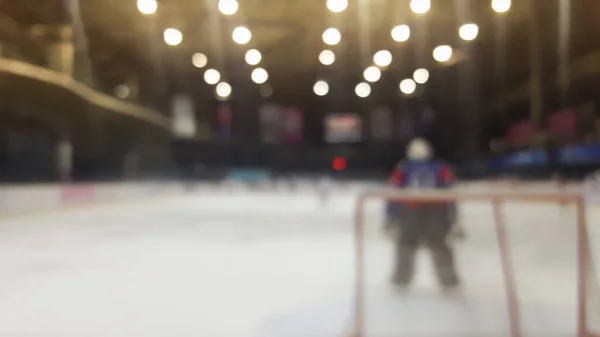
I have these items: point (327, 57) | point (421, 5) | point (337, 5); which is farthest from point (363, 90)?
point (421, 5)

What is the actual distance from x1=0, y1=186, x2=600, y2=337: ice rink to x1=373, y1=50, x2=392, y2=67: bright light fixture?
1.41 meters

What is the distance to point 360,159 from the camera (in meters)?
5.11

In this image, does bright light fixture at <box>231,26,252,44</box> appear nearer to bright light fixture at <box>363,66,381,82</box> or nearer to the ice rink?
bright light fixture at <box>363,66,381,82</box>

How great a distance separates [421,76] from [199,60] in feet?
7.84

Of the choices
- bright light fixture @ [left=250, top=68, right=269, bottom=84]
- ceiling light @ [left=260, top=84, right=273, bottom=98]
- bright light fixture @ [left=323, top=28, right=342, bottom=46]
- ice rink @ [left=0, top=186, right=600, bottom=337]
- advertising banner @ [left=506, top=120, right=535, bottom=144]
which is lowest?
ice rink @ [left=0, top=186, right=600, bottom=337]

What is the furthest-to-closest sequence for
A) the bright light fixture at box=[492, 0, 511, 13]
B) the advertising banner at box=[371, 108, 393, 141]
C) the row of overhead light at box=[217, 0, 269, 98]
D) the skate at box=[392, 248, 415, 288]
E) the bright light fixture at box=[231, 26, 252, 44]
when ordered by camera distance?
the bright light fixture at box=[231, 26, 252, 44] → the advertising banner at box=[371, 108, 393, 141] → the row of overhead light at box=[217, 0, 269, 98] → the bright light fixture at box=[492, 0, 511, 13] → the skate at box=[392, 248, 415, 288]

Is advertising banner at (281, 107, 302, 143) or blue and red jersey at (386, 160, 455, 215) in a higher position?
advertising banner at (281, 107, 302, 143)

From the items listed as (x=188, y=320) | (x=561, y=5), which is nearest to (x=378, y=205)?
(x=188, y=320)

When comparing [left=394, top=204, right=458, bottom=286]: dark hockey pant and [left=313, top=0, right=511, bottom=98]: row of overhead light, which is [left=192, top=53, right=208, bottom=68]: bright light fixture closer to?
[left=313, top=0, right=511, bottom=98]: row of overhead light

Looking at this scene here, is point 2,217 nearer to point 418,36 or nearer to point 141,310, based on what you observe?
point 141,310

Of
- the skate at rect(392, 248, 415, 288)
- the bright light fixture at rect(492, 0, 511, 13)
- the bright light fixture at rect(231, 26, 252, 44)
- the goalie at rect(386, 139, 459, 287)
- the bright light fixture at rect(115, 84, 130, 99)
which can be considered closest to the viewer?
the goalie at rect(386, 139, 459, 287)

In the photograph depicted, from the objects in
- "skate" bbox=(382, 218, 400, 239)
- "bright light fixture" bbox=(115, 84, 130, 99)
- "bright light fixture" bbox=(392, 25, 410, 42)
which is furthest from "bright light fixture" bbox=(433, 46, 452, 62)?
"bright light fixture" bbox=(115, 84, 130, 99)

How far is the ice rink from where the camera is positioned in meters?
2.90

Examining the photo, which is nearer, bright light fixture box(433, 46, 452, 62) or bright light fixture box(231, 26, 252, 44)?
bright light fixture box(433, 46, 452, 62)
